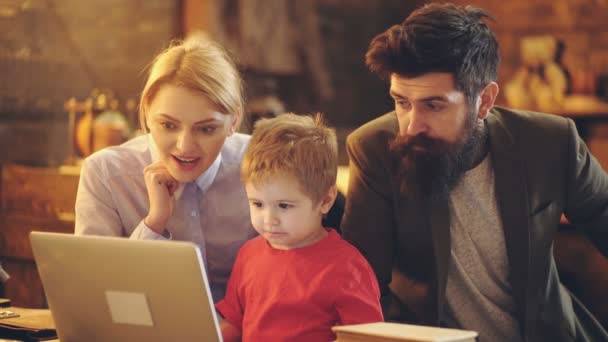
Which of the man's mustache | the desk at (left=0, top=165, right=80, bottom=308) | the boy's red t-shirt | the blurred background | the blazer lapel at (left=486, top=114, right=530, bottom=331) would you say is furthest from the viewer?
the blurred background

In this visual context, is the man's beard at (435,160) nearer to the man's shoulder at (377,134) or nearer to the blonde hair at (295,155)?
the man's shoulder at (377,134)

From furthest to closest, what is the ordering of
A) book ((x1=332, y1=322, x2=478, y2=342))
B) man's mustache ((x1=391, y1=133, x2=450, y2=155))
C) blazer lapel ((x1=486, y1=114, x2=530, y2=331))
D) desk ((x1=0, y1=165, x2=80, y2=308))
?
1. desk ((x1=0, y1=165, x2=80, y2=308))
2. blazer lapel ((x1=486, y1=114, x2=530, y2=331))
3. man's mustache ((x1=391, y1=133, x2=450, y2=155))
4. book ((x1=332, y1=322, x2=478, y2=342))

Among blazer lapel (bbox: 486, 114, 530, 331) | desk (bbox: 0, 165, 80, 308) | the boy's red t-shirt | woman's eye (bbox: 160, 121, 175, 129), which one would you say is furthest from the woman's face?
desk (bbox: 0, 165, 80, 308)

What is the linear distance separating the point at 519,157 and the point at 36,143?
2.83m

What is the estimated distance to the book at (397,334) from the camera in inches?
64.6

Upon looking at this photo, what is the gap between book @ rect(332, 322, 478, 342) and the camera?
164 centimetres

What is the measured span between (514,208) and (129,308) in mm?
996

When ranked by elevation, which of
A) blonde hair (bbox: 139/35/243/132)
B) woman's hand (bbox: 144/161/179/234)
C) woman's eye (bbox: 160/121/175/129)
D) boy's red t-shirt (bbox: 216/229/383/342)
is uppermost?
blonde hair (bbox: 139/35/243/132)

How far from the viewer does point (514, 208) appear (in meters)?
2.38

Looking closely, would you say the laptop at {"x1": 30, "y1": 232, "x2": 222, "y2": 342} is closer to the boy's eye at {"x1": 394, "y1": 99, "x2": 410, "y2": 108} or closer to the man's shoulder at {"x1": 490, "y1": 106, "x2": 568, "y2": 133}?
the boy's eye at {"x1": 394, "y1": 99, "x2": 410, "y2": 108}

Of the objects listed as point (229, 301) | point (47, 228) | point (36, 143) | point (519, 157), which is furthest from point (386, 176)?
point (36, 143)

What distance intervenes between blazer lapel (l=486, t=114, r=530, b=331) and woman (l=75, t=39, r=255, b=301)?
64 cm

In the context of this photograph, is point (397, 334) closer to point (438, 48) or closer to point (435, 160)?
point (435, 160)

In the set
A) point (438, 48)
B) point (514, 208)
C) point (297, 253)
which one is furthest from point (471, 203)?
point (297, 253)
